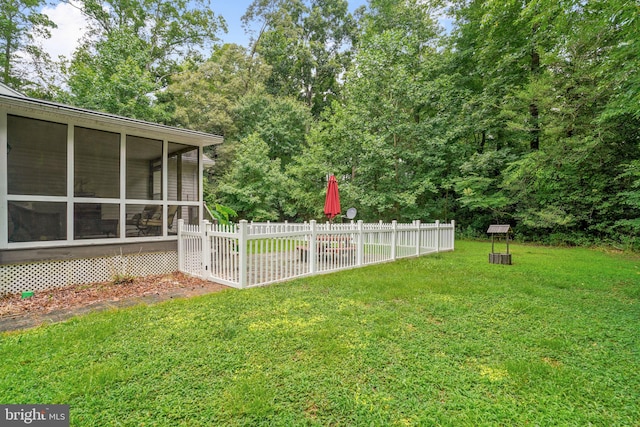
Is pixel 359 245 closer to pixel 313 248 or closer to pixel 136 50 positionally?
pixel 313 248

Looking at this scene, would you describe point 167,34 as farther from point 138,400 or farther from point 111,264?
point 138,400

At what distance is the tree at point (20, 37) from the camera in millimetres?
15219

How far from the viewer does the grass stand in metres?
2.02

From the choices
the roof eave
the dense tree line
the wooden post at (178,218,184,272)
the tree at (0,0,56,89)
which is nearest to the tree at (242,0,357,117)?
the dense tree line

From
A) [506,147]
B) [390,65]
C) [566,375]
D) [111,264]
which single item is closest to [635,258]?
[506,147]

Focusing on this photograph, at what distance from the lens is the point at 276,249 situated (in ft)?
18.0

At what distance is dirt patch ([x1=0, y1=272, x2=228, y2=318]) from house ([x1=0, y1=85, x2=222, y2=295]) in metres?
0.32

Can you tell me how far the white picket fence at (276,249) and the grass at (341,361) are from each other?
76cm

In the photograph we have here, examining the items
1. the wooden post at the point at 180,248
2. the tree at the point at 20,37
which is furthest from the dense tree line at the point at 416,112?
the wooden post at the point at 180,248

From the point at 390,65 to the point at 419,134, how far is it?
3673mm

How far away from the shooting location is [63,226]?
5.11m

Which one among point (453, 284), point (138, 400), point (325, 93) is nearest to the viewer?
point (138, 400)

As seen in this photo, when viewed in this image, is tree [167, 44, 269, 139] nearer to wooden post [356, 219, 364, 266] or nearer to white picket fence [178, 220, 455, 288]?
white picket fence [178, 220, 455, 288]

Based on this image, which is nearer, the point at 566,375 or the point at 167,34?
the point at 566,375
